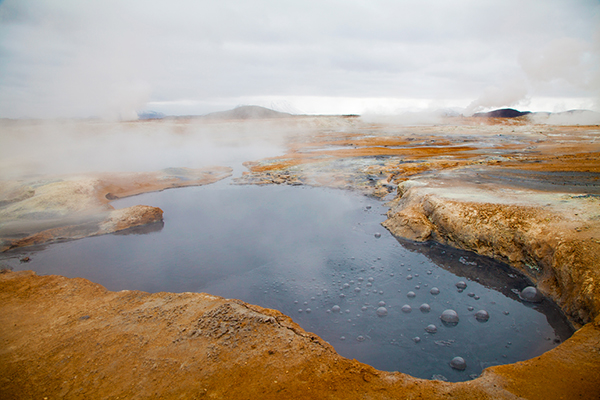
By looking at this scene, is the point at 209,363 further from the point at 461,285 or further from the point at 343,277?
the point at 461,285

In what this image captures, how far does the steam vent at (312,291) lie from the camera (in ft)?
10.2

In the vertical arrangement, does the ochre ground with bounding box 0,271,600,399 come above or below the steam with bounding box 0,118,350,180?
below

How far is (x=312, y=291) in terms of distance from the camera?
5383 mm

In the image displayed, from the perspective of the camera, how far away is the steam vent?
3.12 meters

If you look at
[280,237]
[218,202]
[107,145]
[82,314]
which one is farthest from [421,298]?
[107,145]

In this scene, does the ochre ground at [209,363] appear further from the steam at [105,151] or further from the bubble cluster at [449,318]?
the steam at [105,151]

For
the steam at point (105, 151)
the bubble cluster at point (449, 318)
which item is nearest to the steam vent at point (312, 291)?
the bubble cluster at point (449, 318)

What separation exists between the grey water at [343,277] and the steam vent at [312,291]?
3cm

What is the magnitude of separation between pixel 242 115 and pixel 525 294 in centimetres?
11012

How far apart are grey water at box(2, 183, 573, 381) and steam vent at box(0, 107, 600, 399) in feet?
0.11

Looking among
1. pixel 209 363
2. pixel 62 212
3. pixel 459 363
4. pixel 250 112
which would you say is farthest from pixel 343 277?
pixel 250 112

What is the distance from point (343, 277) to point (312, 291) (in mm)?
771

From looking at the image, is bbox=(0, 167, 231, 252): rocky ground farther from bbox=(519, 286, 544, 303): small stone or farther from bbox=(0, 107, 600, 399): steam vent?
bbox=(519, 286, 544, 303): small stone

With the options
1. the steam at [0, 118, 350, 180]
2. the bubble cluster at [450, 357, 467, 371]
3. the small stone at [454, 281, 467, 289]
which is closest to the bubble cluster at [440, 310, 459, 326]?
the bubble cluster at [450, 357, 467, 371]
